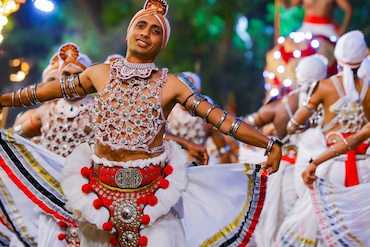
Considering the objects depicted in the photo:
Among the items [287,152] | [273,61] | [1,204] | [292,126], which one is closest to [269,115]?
[287,152]

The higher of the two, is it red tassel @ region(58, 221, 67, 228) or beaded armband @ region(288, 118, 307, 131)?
beaded armband @ region(288, 118, 307, 131)

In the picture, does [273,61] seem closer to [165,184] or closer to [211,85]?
[165,184]

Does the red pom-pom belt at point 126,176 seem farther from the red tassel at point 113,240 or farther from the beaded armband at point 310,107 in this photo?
the beaded armband at point 310,107

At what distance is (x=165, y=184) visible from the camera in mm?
4566

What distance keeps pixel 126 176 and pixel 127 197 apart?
119 mm

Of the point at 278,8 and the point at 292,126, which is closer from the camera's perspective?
the point at 292,126

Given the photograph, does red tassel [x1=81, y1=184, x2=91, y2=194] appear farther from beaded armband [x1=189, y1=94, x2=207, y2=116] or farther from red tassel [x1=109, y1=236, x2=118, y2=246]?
beaded armband [x1=189, y1=94, x2=207, y2=116]

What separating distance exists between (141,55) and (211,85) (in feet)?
52.0

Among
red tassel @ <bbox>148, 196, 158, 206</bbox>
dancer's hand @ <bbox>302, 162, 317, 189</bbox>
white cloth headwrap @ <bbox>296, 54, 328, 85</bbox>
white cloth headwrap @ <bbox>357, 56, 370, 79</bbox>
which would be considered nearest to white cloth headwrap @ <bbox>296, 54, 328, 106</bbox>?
white cloth headwrap @ <bbox>296, 54, 328, 85</bbox>

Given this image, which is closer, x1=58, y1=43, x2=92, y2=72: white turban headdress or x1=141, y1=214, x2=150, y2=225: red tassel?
x1=141, y1=214, x2=150, y2=225: red tassel

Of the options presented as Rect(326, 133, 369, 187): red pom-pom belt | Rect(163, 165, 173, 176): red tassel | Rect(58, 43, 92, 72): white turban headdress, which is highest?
Rect(58, 43, 92, 72): white turban headdress

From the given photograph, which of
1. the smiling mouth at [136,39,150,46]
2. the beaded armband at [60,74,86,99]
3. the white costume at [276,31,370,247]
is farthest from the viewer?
the white costume at [276,31,370,247]

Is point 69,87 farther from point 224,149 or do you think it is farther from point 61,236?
point 224,149

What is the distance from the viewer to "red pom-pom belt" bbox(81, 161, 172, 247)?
450 cm
